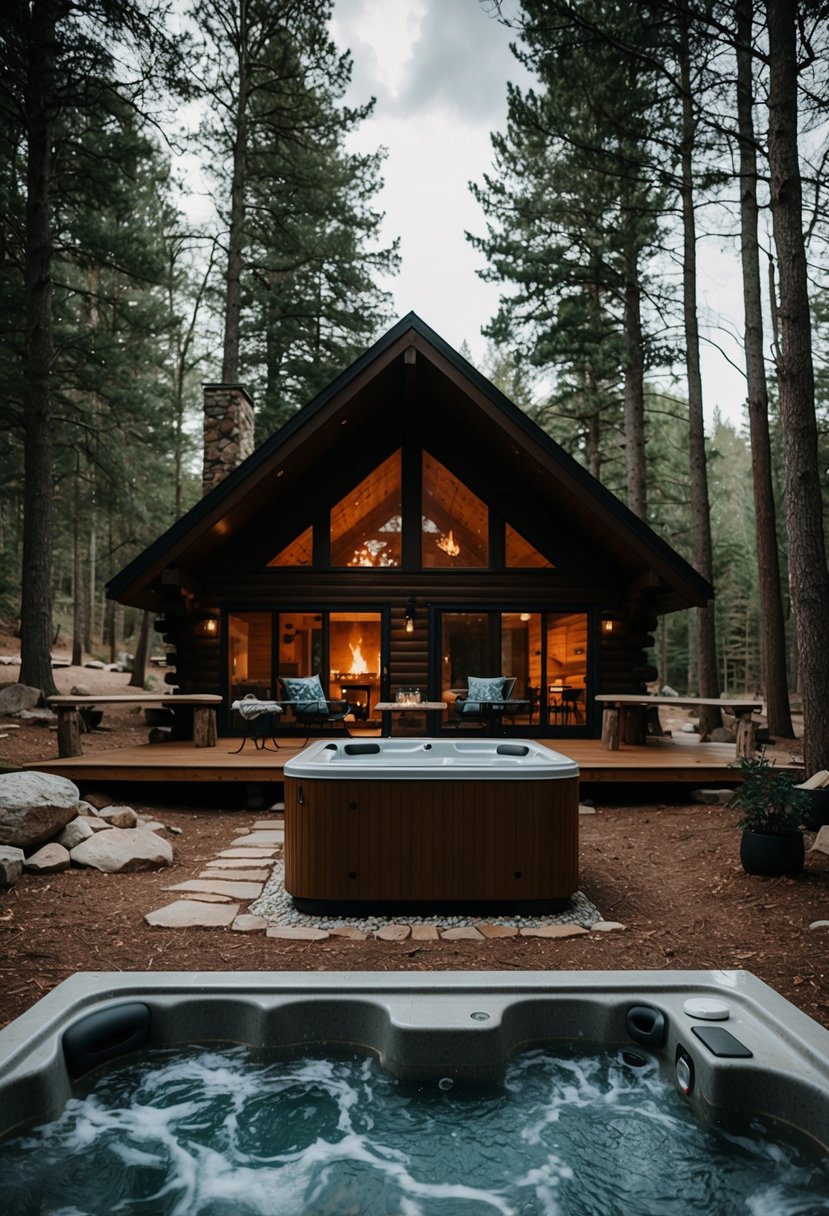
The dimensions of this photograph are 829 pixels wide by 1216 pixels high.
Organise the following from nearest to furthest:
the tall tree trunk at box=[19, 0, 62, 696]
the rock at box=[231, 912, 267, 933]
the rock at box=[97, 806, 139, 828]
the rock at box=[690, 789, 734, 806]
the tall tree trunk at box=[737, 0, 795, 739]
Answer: the rock at box=[231, 912, 267, 933] → the rock at box=[97, 806, 139, 828] → the rock at box=[690, 789, 734, 806] → the tall tree trunk at box=[737, 0, 795, 739] → the tall tree trunk at box=[19, 0, 62, 696]

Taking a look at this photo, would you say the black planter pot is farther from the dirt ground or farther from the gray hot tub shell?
the gray hot tub shell

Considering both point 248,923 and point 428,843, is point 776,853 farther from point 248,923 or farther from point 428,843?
point 248,923

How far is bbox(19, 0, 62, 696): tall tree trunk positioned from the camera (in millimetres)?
10562

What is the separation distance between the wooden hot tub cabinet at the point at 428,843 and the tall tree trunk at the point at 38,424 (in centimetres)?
759

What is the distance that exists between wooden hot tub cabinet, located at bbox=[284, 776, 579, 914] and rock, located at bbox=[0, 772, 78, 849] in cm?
194

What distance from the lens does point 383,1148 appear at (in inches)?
105

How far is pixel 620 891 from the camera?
16.1 feet

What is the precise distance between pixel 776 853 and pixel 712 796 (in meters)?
2.76

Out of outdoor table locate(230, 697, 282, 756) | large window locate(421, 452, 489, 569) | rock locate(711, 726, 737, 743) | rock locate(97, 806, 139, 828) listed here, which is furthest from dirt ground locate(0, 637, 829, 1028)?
rock locate(711, 726, 737, 743)

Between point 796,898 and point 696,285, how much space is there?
9629mm

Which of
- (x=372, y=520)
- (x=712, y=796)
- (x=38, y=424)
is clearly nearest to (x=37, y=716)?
(x=38, y=424)

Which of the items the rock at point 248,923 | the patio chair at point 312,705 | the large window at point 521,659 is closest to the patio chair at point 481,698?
the large window at point 521,659

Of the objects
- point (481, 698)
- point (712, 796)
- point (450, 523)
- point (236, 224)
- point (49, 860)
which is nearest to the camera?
point (49, 860)

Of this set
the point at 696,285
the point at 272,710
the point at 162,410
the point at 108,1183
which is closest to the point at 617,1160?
the point at 108,1183
